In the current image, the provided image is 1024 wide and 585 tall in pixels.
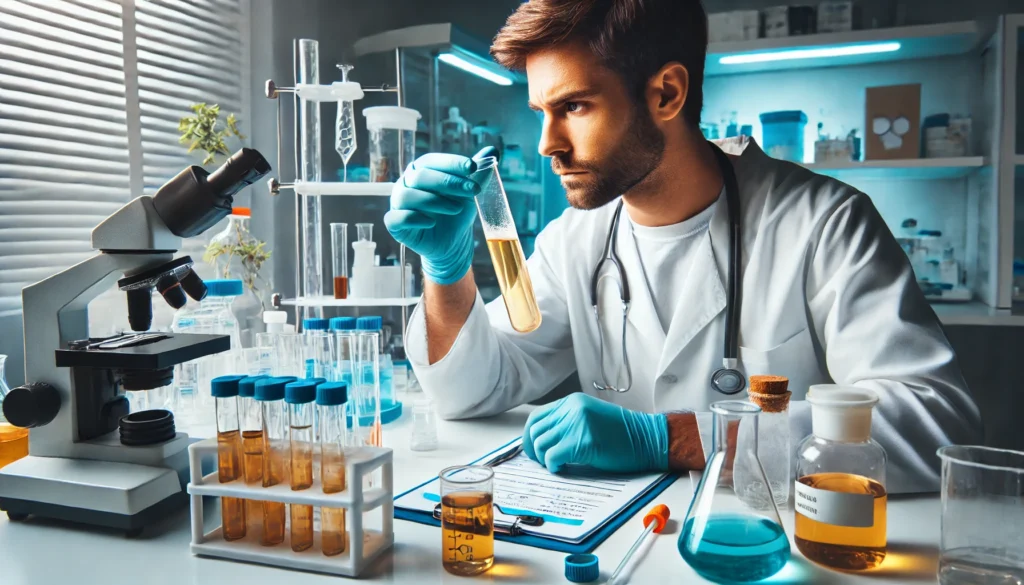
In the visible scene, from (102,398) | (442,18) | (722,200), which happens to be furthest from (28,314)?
(442,18)

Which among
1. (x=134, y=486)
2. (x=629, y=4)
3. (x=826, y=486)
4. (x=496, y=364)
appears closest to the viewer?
(x=826, y=486)

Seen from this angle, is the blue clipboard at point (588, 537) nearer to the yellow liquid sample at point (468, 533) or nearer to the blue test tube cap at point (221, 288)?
the yellow liquid sample at point (468, 533)

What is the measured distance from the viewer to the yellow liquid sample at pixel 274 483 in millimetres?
863

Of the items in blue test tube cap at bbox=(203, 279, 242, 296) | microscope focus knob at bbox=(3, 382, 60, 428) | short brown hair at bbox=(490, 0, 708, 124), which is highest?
short brown hair at bbox=(490, 0, 708, 124)

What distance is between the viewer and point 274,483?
0.86 meters

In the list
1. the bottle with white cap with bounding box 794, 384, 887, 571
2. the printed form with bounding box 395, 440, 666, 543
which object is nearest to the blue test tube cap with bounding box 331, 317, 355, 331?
the printed form with bounding box 395, 440, 666, 543

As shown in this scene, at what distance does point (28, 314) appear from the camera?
1065 mm

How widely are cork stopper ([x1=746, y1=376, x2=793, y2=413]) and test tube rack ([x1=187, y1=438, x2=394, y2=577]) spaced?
456 mm

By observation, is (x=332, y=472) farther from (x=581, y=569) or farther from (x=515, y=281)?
(x=515, y=281)

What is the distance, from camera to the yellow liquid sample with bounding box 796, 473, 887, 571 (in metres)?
0.81

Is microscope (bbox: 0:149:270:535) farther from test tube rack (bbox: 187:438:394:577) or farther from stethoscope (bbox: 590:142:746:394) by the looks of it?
stethoscope (bbox: 590:142:746:394)

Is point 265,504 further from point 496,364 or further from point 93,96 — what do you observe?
point 93,96

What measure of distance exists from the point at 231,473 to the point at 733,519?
0.59 meters

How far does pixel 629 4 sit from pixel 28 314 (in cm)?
121
